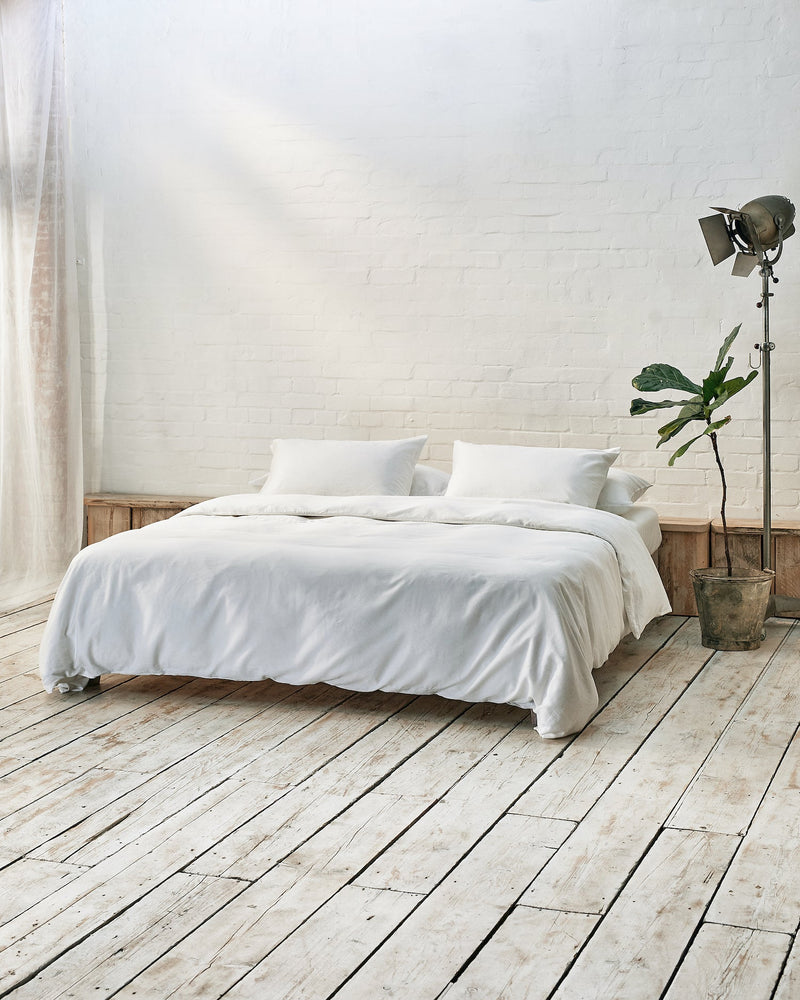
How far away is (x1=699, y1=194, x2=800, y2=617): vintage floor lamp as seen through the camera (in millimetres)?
5051

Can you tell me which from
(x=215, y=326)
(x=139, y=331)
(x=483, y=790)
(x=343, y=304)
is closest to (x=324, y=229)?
(x=343, y=304)

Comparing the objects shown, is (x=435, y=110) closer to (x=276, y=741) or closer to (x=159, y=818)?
(x=276, y=741)

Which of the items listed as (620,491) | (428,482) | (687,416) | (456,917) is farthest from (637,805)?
(428,482)

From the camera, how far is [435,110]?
6012mm

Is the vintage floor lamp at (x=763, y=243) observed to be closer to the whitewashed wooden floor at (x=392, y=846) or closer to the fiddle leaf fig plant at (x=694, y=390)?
the fiddle leaf fig plant at (x=694, y=390)

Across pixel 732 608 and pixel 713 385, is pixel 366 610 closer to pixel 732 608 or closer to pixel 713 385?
pixel 732 608

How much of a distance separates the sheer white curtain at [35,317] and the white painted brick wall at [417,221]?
50 centimetres

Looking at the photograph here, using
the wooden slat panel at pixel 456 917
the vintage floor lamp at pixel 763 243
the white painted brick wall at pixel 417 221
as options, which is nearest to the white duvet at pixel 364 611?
the wooden slat panel at pixel 456 917

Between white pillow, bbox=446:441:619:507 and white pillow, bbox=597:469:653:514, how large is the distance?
0.07m

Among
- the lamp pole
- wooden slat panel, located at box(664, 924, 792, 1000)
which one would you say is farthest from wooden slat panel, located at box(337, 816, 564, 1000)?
the lamp pole

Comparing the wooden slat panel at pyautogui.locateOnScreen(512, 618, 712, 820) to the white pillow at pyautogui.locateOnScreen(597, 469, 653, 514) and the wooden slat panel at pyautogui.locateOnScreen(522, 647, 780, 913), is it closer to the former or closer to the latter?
the wooden slat panel at pyautogui.locateOnScreen(522, 647, 780, 913)

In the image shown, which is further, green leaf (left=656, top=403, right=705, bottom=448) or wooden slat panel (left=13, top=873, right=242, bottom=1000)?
green leaf (left=656, top=403, right=705, bottom=448)

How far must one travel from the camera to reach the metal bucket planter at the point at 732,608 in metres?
4.88

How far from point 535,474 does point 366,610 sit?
5.09ft
